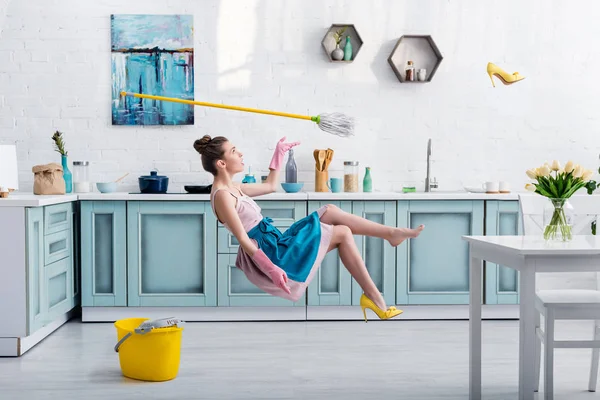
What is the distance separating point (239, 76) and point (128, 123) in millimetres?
915

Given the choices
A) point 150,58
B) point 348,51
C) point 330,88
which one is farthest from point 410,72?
point 150,58

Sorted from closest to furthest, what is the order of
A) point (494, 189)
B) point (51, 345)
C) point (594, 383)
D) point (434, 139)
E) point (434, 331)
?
point (594, 383) < point (51, 345) < point (434, 331) < point (494, 189) < point (434, 139)

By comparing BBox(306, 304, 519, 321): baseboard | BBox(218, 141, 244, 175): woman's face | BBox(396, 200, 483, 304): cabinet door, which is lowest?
BBox(306, 304, 519, 321): baseboard

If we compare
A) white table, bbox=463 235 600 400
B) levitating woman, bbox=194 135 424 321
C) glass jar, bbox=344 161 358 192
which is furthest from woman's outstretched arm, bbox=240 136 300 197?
glass jar, bbox=344 161 358 192

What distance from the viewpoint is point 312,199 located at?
16.0 feet

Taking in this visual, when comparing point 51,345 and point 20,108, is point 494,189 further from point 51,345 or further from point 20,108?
point 20,108

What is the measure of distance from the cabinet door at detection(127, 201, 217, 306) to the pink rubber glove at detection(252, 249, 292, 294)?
1.93 meters

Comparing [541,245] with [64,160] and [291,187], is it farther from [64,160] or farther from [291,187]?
[64,160]

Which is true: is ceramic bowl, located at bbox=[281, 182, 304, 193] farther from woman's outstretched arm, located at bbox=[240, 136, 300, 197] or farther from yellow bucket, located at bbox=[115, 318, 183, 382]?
yellow bucket, located at bbox=[115, 318, 183, 382]

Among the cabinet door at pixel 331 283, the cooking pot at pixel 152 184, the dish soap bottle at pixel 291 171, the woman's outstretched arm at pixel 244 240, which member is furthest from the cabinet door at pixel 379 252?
the woman's outstretched arm at pixel 244 240

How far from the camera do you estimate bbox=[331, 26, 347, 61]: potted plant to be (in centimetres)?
526

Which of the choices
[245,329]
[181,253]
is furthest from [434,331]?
[181,253]

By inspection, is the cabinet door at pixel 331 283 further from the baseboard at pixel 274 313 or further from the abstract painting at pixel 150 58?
the abstract painting at pixel 150 58

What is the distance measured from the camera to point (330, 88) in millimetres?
5398
